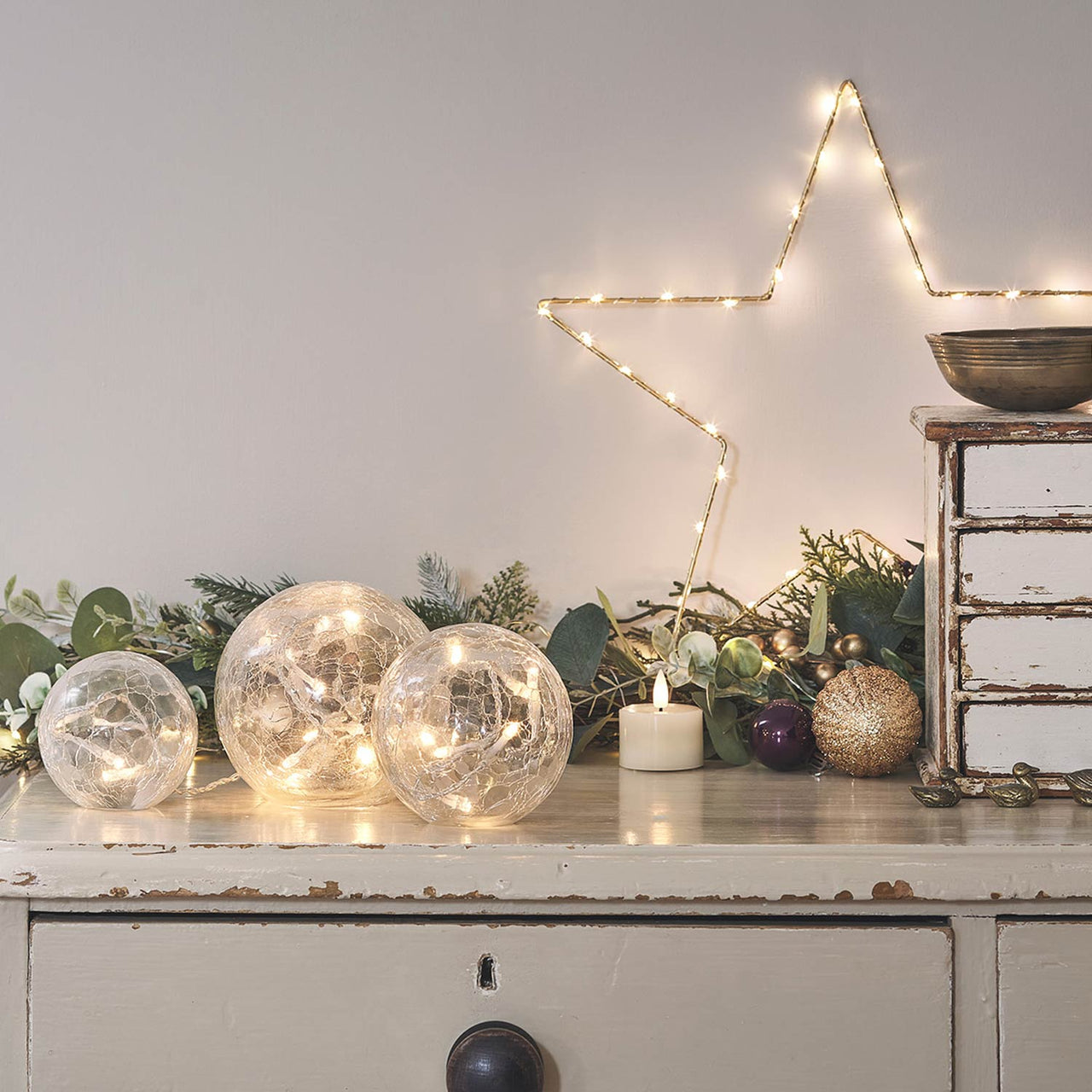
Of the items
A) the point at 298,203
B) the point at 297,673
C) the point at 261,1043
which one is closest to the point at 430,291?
the point at 298,203

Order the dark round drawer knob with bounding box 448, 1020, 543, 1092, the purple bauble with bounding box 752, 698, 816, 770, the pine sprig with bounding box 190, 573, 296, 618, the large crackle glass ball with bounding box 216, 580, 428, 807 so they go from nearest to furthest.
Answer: the dark round drawer knob with bounding box 448, 1020, 543, 1092, the large crackle glass ball with bounding box 216, 580, 428, 807, the purple bauble with bounding box 752, 698, 816, 770, the pine sprig with bounding box 190, 573, 296, 618

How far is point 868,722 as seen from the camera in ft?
3.18

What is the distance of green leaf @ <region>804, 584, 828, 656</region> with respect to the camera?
103 centimetres

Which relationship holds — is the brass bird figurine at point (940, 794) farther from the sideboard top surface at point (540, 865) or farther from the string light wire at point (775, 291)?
the string light wire at point (775, 291)

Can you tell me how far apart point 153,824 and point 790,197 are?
735 mm

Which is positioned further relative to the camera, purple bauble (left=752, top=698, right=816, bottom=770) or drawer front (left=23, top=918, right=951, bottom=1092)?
purple bauble (left=752, top=698, right=816, bottom=770)

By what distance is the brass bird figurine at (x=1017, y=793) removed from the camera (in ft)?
2.95

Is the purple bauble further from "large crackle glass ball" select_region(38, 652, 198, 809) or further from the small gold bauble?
"large crackle glass ball" select_region(38, 652, 198, 809)

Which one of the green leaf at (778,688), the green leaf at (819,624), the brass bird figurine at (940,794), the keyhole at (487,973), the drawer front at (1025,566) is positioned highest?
the drawer front at (1025,566)

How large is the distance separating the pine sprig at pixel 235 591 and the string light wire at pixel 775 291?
34 centimetres

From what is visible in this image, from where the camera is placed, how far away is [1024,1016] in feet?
2.67

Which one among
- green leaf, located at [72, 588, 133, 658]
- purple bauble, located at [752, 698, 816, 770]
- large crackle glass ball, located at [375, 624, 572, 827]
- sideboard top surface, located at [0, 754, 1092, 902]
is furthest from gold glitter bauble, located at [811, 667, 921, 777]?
green leaf, located at [72, 588, 133, 658]

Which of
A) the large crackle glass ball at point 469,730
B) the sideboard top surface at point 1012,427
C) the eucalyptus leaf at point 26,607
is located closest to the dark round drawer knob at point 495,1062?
the large crackle glass ball at point 469,730

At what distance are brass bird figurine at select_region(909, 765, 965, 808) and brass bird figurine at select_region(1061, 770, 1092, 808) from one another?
0.07 metres
